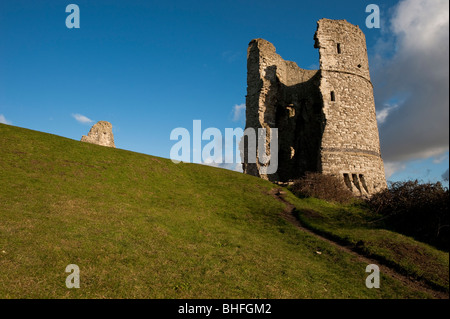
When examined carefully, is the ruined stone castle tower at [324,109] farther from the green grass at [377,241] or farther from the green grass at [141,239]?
the green grass at [141,239]

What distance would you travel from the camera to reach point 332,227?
13.4m

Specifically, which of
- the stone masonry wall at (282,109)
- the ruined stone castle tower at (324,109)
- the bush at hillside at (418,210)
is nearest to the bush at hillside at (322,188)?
the ruined stone castle tower at (324,109)

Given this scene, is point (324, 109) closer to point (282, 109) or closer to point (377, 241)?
point (282, 109)

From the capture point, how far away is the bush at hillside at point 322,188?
1956cm

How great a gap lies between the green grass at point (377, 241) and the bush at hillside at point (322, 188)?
7.49 ft

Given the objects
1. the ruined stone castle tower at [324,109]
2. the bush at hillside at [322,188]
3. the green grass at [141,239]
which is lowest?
the green grass at [141,239]

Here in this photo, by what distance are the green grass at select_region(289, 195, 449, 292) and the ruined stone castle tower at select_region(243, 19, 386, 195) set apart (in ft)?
27.7

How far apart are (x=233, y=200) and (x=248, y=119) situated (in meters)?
14.6

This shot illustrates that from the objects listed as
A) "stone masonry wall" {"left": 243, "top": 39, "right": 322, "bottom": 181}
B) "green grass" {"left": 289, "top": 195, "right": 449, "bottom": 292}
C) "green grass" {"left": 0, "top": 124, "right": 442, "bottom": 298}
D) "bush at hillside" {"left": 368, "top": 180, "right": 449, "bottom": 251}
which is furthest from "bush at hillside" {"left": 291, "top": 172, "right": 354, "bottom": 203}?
"stone masonry wall" {"left": 243, "top": 39, "right": 322, "bottom": 181}

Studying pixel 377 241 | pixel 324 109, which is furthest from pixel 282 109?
pixel 377 241
